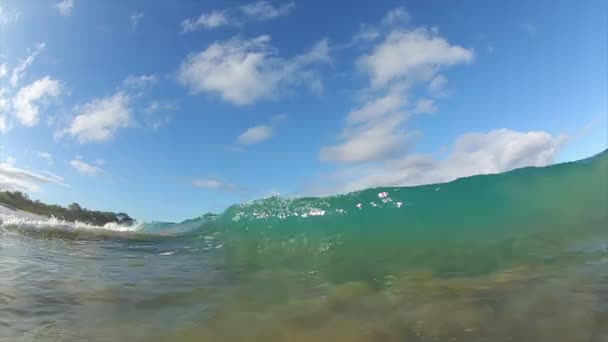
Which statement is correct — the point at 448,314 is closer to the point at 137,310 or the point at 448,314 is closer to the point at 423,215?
the point at 137,310

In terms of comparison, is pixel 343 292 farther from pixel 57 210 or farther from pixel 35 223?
pixel 57 210

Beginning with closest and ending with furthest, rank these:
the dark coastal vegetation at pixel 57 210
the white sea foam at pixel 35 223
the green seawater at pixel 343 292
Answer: the green seawater at pixel 343 292
the white sea foam at pixel 35 223
the dark coastal vegetation at pixel 57 210

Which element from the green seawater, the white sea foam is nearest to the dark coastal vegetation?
the white sea foam

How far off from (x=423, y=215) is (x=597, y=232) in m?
6.87

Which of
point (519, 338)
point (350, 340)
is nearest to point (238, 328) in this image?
point (350, 340)

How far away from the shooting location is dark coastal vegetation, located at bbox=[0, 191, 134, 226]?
102 ft

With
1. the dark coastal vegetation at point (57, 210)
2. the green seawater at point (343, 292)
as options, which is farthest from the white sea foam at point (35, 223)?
the dark coastal vegetation at point (57, 210)

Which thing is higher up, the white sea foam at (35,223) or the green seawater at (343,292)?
the white sea foam at (35,223)

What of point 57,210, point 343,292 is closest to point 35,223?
point 343,292

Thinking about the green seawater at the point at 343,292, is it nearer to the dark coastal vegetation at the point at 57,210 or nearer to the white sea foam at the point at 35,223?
the white sea foam at the point at 35,223

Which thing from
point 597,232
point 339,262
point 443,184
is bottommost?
point 339,262

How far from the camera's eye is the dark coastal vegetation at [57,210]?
30.9 metres

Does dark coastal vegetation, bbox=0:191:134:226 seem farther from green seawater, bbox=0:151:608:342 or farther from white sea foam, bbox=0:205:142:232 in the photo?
green seawater, bbox=0:151:608:342

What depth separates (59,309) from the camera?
10.6 ft
